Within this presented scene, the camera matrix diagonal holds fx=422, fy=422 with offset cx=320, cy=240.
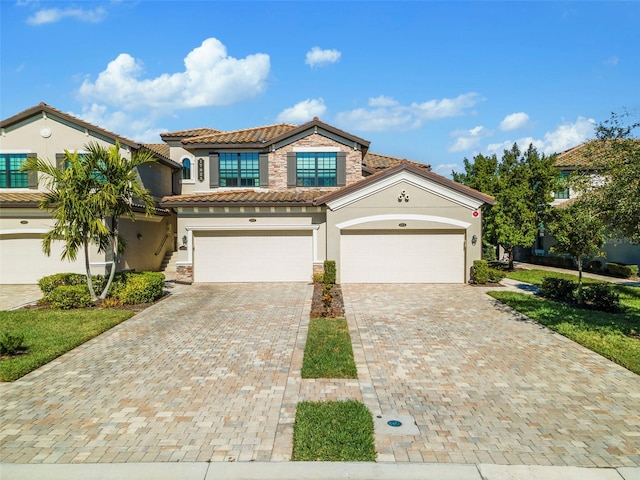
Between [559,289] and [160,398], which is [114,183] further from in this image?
[559,289]

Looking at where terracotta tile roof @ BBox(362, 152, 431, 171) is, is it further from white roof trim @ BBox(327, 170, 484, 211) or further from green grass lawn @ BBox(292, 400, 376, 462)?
green grass lawn @ BBox(292, 400, 376, 462)

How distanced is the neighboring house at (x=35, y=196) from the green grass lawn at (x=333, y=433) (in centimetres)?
1482

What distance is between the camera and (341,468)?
4.82m

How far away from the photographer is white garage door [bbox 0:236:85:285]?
1836cm

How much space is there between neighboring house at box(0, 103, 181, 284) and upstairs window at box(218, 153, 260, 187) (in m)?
4.02

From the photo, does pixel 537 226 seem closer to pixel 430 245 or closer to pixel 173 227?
pixel 430 245

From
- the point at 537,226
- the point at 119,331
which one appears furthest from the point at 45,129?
the point at 537,226

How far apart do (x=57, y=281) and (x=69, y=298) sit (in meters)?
2.08

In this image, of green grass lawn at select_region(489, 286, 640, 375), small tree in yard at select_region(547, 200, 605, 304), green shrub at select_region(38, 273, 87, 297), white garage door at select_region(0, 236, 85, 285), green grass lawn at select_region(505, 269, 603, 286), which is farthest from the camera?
green grass lawn at select_region(505, 269, 603, 286)

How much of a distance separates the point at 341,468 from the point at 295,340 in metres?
5.25

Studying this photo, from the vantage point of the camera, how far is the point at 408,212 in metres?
17.9

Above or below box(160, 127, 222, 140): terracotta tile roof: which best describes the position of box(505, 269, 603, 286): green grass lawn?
below

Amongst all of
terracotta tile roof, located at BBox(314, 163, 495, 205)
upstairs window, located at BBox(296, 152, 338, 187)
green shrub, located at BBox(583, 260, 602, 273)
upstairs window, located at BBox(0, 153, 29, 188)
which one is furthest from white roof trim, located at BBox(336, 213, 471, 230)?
upstairs window, located at BBox(0, 153, 29, 188)

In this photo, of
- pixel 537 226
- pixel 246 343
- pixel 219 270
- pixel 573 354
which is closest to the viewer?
pixel 573 354
